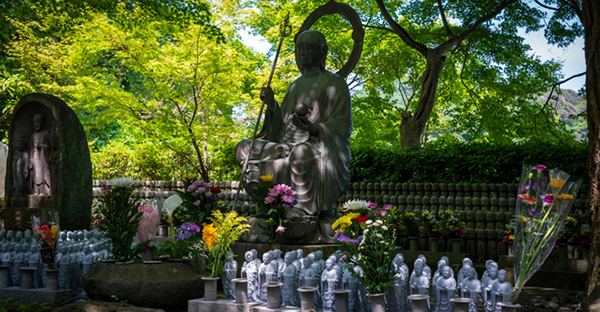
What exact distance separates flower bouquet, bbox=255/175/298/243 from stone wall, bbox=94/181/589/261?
3392 millimetres

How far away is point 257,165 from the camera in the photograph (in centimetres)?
629

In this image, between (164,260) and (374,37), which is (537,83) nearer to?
(374,37)

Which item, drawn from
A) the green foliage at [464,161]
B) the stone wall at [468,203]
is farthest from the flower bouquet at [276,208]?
the green foliage at [464,161]

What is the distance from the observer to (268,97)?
6.44m

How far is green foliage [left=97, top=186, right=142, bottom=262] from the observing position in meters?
5.02

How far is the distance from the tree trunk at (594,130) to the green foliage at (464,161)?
455 cm

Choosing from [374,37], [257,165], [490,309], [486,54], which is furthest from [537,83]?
[490,309]

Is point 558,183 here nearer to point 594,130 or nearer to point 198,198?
point 594,130

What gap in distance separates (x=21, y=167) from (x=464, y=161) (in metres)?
7.85

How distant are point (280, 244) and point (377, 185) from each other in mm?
5811

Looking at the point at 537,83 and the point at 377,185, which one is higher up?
the point at 537,83

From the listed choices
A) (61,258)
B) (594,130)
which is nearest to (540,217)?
(594,130)

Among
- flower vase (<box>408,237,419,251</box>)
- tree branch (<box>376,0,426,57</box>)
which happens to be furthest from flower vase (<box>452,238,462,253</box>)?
tree branch (<box>376,0,426,57</box>)

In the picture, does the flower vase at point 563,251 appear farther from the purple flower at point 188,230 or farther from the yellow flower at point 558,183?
the purple flower at point 188,230
